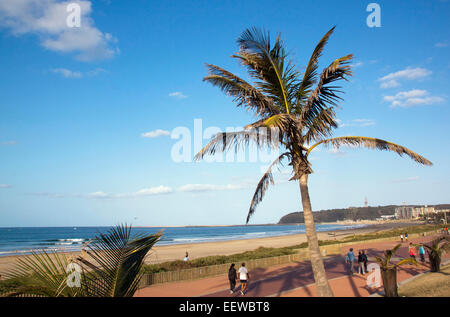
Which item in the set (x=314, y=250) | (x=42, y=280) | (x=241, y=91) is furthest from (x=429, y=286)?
(x=42, y=280)

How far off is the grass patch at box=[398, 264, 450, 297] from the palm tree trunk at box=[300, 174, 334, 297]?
17.9ft

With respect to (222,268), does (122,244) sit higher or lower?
higher

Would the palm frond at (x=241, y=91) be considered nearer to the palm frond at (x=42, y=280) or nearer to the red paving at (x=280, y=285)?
the palm frond at (x=42, y=280)

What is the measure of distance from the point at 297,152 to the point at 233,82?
2.33 metres

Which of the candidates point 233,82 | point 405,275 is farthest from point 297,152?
point 405,275

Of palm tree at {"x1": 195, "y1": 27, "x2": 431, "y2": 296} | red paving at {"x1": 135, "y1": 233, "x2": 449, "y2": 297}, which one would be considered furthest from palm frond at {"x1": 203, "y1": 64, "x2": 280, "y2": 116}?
red paving at {"x1": 135, "y1": 233, "x2": 449, "y2": 297}

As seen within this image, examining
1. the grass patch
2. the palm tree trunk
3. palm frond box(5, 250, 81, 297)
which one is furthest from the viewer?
the grass patch

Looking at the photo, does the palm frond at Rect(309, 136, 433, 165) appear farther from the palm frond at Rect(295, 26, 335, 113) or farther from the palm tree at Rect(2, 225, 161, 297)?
the palm tree at Rect(2, 225, 161, 297)

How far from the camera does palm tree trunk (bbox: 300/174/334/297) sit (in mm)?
6484

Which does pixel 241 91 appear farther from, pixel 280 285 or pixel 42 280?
pixel 280 285

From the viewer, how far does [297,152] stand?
7.04 m

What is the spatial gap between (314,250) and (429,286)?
7418 mm

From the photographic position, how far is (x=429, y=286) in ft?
35.7
